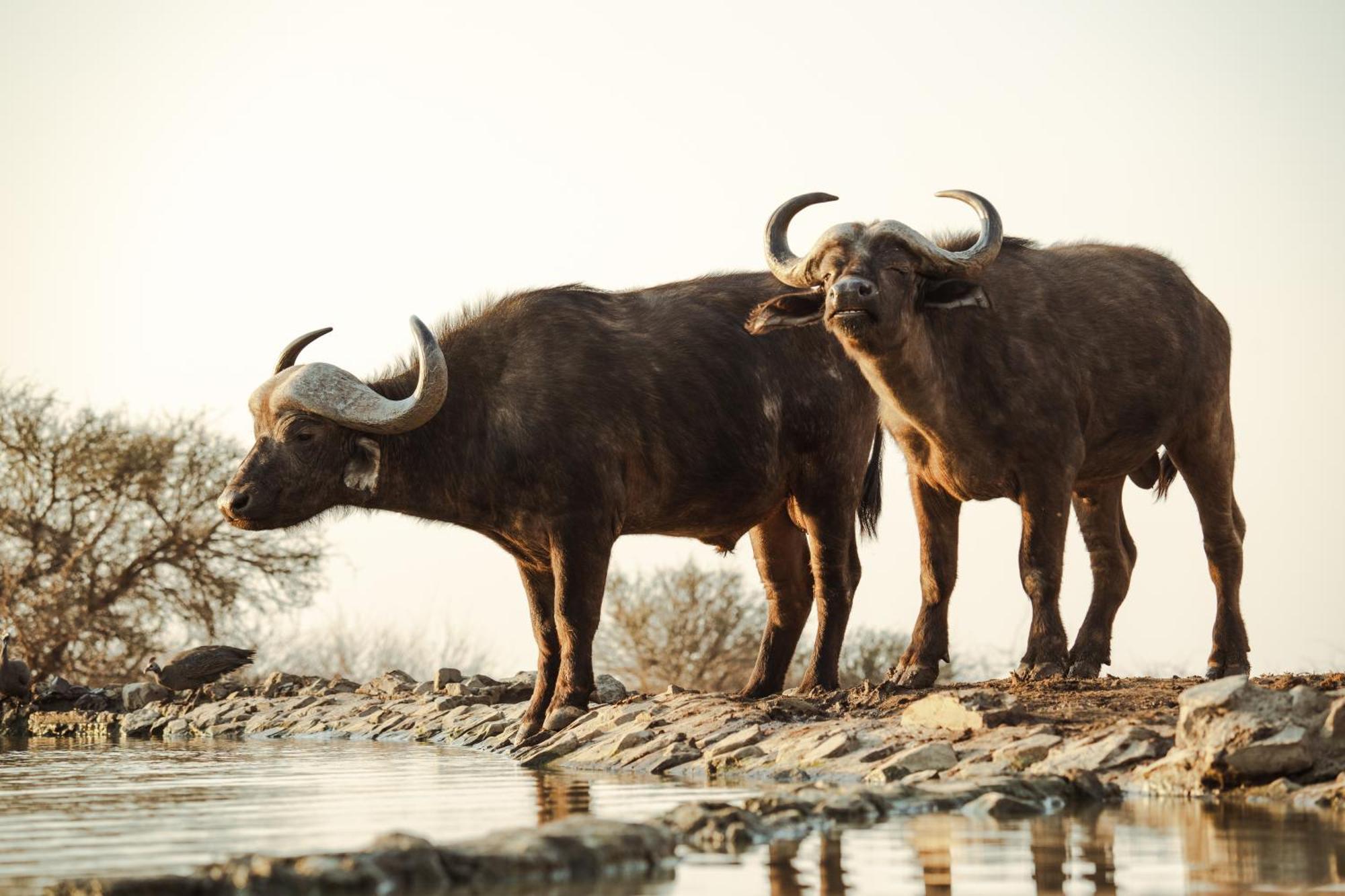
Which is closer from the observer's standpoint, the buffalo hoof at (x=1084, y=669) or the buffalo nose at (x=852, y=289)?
the buffalo nose at (x=852, y=289)

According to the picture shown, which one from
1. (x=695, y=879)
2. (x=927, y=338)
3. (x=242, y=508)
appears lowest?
(x=695, y=879)

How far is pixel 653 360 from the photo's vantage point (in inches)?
473

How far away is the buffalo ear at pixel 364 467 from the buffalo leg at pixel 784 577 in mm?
2867

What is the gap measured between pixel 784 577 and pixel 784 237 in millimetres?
2517

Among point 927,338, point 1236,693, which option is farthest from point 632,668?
point 1236,693

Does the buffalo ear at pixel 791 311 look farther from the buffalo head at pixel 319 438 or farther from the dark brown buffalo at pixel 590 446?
the buffalo head at pixel 319 438

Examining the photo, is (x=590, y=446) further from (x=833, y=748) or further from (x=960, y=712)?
(x=960, y=712)

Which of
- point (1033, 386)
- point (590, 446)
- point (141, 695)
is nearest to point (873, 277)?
point (1033, 386)

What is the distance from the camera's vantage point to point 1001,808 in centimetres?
726

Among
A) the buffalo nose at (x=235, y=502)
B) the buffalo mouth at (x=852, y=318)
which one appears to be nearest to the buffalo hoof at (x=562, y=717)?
the buffalo nose at (x=235, y=502)

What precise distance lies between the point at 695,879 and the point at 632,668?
20.2 m

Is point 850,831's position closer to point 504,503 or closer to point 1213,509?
point 504,503

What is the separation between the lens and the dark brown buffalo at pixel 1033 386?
1113 centimetres

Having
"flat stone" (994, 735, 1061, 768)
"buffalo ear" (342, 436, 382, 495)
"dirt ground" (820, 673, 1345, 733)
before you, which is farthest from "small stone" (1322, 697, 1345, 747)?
"buffalo ear" (342, 436, 382, 495)
